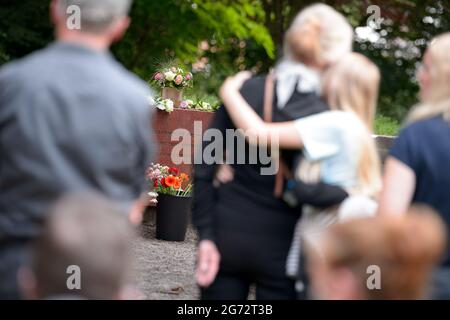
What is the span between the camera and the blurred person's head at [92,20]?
3.06 m

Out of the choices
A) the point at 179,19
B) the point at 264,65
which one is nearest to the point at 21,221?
the point at 179,19

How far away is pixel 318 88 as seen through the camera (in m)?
3.71

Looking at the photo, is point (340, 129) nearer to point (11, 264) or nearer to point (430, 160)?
point (430, 160)

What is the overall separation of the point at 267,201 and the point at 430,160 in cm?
62

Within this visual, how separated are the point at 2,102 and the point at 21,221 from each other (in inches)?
14.2

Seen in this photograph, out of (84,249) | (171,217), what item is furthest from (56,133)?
(171,217)

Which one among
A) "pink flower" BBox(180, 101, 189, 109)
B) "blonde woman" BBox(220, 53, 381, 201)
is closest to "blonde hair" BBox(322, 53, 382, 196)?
"blonde woman" BBox(220, 53, 381, 201)

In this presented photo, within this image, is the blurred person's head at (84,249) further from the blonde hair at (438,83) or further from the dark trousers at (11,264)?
the blonde hair at (438,83)

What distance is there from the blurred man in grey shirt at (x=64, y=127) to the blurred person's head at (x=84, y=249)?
0.63 meters

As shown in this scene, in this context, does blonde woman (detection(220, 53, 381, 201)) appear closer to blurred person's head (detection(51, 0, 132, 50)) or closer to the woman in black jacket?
the woman in black jacket

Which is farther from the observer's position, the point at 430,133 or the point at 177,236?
the point at 177,236
